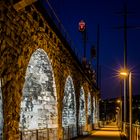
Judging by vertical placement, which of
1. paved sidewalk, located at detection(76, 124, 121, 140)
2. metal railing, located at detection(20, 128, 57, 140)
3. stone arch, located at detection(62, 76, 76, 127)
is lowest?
paved sidewalk, located at detection(76, 124, 121, 140)

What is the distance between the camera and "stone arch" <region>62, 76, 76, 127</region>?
32.0 metres

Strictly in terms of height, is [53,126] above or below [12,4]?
below

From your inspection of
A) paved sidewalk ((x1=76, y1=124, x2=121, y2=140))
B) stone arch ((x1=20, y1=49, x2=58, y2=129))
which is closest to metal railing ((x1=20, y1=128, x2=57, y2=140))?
stone arch ((x1=20, y1=49, x2=58, y2=129))

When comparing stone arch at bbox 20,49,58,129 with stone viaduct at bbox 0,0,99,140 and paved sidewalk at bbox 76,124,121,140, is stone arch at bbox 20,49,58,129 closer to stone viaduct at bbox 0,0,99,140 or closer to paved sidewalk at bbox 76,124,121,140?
stone viaduct at bbox 0,0,99,140

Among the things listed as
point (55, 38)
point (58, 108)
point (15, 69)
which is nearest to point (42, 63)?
point (55, 38)

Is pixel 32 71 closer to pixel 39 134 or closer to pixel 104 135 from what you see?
pixel 39 134

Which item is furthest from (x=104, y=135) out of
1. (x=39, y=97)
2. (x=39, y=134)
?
(x=39, y=134)

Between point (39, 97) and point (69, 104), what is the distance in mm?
10171

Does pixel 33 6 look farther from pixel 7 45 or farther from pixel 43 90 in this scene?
pixel 43 90

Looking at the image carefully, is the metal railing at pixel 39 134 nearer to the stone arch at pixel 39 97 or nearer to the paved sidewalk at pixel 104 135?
the stone arch at pixel 39 97

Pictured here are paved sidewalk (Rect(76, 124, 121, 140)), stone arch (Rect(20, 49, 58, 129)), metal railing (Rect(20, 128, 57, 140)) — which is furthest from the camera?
paved sidewalk (Rect(76, 124, 121, 140))

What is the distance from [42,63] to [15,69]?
7680 mm

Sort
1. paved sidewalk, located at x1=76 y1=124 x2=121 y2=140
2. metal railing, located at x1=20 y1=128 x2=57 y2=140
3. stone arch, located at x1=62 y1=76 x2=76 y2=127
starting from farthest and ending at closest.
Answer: paved sidewalk, located at x1=76 y1=124 x2=121 y2=140, stone arch, located at x1=62 y1=76 x2=76 y2=127, metal railing, located at x1=20 y1=128 x2=57 y2=140

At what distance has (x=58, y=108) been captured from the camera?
24859 millimetres
